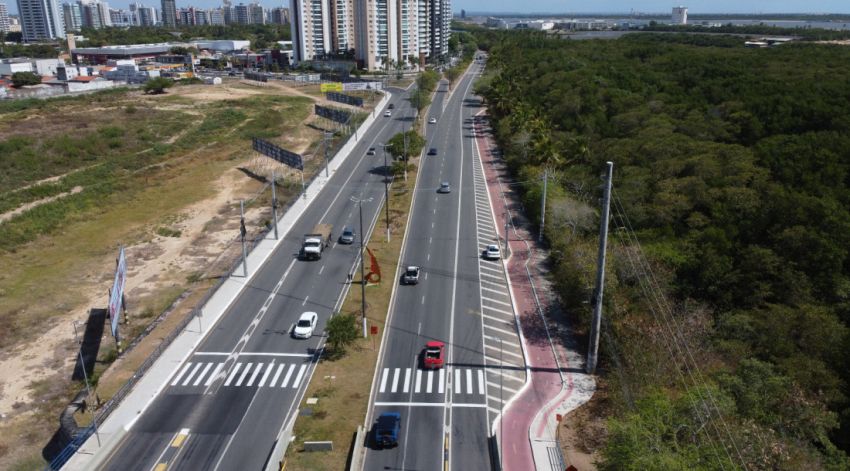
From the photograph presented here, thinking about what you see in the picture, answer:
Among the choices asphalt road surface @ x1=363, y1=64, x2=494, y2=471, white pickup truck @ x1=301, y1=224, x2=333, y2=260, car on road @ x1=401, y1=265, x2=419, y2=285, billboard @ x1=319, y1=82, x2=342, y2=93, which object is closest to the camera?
asphalt road surface @ x1=363, y1=64, x2=494, y2=471

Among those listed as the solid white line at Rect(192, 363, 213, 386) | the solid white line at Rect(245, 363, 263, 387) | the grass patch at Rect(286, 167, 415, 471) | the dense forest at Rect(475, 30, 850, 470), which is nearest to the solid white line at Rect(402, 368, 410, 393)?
the grass patch at Rect(286, 167, 415, 471)

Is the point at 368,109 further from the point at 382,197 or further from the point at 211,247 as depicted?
the point at 211,247

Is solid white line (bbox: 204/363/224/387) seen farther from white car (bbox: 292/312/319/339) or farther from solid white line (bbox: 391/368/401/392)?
solid white line (bbox: 391/368/401/392)

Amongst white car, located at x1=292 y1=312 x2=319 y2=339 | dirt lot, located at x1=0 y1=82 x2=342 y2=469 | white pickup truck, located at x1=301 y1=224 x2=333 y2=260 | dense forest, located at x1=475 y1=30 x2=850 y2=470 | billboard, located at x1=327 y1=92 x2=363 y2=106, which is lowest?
dirt lot, located at x1=0 y1=82 x2=342 y2=469

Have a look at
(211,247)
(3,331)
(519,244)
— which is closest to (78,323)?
(3,331)

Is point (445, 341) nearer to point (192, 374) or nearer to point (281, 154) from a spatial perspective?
point (192, 374)

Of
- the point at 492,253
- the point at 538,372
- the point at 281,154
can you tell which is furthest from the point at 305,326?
the point at 281,154

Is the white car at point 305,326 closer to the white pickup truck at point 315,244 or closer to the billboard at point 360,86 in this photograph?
the white pickup truck at point 315,244
